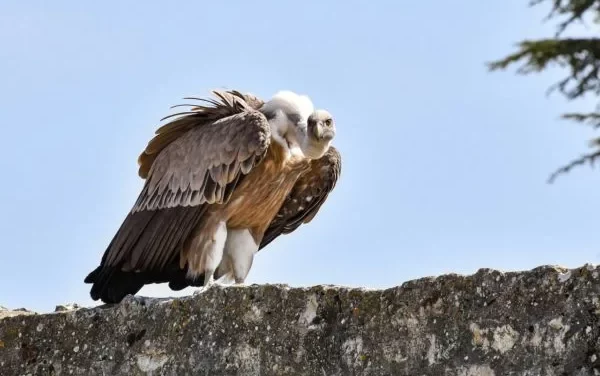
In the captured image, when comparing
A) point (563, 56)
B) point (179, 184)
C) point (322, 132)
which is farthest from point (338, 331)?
point (563, 56)

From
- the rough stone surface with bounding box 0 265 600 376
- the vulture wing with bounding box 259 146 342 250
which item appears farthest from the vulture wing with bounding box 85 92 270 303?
the rough stone surface with bounding box 0 265 600 376

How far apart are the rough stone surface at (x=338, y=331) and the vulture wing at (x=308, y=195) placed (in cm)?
348

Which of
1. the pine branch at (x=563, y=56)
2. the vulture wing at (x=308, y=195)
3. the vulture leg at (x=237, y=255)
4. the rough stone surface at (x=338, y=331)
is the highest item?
A: the pine branch at (x=563, y=56)

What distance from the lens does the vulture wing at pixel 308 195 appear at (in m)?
8.46

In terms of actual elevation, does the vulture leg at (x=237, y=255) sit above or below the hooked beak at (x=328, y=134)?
below

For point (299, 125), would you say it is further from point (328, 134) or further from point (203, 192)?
point (203, 192)

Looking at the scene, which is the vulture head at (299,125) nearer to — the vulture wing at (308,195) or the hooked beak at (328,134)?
the hooked beak at (328,134)

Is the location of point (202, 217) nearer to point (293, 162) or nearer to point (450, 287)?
point (293, 162)

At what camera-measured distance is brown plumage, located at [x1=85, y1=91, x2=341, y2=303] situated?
751 centimetres

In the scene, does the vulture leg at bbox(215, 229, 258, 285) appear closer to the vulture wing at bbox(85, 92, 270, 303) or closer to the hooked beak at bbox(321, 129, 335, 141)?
the vulture wing at bbox(85, 92, 270, 303)

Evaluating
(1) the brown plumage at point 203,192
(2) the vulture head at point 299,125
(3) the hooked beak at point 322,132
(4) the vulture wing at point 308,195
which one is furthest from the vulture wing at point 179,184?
(4) the vulture wing at point 308,195

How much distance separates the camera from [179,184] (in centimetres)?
794

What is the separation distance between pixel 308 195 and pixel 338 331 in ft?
13.2

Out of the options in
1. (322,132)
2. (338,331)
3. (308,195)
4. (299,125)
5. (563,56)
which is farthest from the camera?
(563,56)
